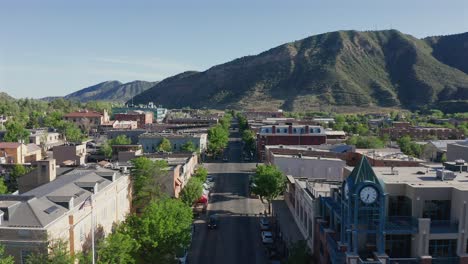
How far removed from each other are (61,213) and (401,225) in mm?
25888

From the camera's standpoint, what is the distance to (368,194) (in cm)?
3141

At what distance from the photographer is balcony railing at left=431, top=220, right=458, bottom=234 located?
104 feet

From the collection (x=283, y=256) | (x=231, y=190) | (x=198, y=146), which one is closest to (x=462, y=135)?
(x=198, y=146)

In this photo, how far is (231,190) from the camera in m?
75.9

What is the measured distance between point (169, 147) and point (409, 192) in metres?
77.4

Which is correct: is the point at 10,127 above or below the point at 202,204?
above

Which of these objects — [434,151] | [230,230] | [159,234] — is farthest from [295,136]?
[159,234]

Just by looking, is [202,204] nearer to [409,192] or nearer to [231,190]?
[231,190]

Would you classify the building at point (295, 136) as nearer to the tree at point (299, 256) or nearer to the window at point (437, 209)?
the tree at point (299, 256)

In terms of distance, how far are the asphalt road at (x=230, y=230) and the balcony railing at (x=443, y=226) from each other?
18092 millimetres

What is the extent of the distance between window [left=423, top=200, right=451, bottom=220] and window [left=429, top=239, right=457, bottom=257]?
1.83m

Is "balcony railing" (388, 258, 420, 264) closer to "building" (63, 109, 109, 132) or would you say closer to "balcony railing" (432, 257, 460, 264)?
"balcony railing" (432, 257, 460, 264)

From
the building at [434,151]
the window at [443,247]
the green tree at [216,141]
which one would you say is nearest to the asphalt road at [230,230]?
the window at [443,247]

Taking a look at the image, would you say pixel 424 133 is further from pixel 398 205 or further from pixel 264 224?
pixel 398 205
